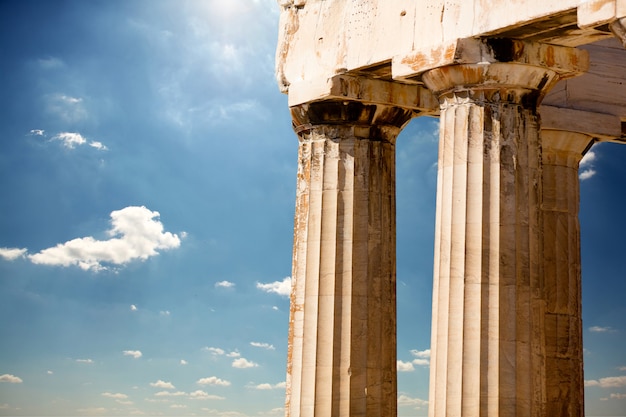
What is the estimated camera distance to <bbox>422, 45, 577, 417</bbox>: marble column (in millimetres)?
29922

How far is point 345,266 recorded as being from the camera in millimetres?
35562

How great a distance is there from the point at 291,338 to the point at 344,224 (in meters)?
3.44

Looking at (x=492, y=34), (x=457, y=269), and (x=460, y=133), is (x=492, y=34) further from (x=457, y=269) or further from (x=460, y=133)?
(x=457, y=269)

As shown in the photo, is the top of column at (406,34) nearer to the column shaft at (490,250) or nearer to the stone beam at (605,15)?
the stone beam at (605,15)

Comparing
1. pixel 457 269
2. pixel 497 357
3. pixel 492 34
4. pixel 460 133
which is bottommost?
pixel 497 357

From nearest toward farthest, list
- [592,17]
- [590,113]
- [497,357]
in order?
1. [592,17]
2. [497,357]
3. [590,113]

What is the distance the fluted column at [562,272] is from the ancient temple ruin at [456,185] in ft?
0.16

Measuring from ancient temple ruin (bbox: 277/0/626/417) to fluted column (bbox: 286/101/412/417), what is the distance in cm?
4

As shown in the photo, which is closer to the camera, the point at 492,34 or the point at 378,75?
the point at 492,34

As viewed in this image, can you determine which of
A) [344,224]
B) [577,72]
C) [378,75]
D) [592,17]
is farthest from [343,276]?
[592,17]

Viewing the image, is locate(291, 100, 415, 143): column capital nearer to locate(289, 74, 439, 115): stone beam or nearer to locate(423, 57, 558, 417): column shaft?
locate(289, 74, 439, 115): stone beam

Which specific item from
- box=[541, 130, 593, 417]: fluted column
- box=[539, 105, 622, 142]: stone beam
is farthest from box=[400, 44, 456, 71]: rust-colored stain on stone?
box=[541, 130, 593, 417]: fluted column

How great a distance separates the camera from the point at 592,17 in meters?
27.6

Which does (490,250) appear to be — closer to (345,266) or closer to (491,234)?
(491,234)
